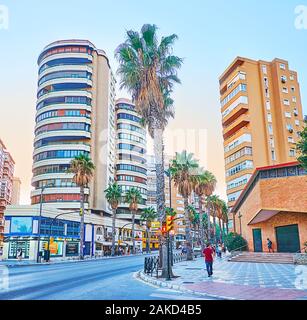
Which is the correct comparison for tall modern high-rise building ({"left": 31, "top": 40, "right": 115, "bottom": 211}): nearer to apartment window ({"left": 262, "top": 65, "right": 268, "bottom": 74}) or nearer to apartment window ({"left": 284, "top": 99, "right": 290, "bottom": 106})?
apartment window ({"left": 262, "top": 65, "right": 268, "bottom": 74})

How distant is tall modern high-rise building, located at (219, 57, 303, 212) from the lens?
2323 inches

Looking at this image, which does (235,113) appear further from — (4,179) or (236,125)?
(4,179)

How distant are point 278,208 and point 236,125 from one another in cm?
3159

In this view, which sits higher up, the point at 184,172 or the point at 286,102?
the point at 286,102

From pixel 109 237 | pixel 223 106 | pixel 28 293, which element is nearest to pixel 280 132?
pixel 223 106

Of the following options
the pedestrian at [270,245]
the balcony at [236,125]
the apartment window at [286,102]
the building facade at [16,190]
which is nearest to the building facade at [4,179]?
the building facade at [16,190]

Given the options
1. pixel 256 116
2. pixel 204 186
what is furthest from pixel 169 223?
pixel 256 116

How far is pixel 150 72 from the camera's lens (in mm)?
21281

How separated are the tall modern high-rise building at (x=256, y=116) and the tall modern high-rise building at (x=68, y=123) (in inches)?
1117

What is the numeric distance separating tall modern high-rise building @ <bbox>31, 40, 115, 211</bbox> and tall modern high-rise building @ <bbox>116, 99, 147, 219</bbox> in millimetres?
10512

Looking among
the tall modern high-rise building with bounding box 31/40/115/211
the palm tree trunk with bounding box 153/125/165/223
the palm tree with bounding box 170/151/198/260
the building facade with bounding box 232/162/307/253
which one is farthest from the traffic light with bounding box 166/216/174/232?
the tall modern high-rise building with bounding box 31/40/115/211

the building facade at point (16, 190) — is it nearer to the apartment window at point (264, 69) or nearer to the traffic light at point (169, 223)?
the apartment window at point (264, 69)

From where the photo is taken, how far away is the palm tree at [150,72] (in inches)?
837
